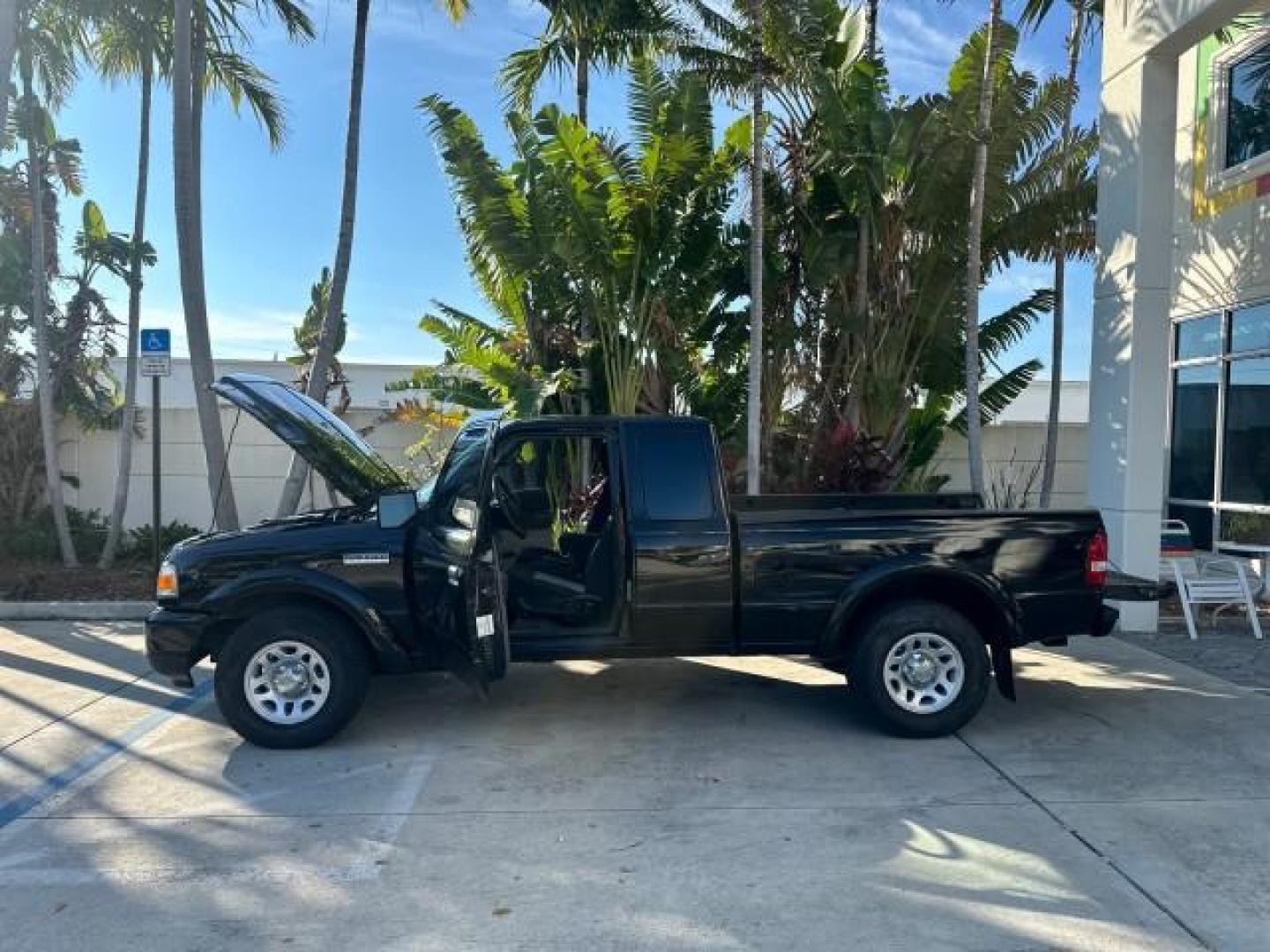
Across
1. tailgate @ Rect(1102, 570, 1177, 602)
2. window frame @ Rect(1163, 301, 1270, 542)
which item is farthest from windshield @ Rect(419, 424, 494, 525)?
window frame @ Rect(1163, 301, 1270, 542)

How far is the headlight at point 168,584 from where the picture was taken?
5.74 metres

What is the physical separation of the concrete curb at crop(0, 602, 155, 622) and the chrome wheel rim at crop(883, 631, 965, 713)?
7.51m

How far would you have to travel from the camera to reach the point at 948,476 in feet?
42.4

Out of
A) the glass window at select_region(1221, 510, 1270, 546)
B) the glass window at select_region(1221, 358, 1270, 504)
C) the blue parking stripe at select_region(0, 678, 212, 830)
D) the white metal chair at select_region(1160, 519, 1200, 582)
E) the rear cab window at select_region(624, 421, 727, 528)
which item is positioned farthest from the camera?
the glass window at select_region(1221, 358, 1270, 504)

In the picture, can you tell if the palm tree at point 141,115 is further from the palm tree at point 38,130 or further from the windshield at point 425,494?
the windshield at point 425,494

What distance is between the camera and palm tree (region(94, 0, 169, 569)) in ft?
36.9

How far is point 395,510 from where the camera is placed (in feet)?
18.8

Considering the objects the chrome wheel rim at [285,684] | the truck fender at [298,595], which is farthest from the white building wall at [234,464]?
the chrome wheel rim at [285,684]

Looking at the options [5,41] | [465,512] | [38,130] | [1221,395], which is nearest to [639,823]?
[465,512]

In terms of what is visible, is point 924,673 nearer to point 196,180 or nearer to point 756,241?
point 756,241

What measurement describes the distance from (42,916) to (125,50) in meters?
11.1

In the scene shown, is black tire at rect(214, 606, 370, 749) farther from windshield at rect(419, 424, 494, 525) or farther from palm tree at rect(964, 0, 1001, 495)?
palm tree at rect(964, 0, 1001, 495)

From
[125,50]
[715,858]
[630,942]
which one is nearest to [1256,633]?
[715,858]

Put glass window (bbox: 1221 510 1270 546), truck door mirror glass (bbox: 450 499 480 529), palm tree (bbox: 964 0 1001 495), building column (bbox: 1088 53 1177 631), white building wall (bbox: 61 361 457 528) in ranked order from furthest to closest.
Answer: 1. white building wall (bbox: 61 361 457 528)
2. glass window (bbox: 1221 510 1270 546)
3. palm tree (bbox: 964 0 1001 495)
4. building column (bbox: 1088 53 1177 631)
5. truck door mirror glass (bbox: 450 499 480 529)
